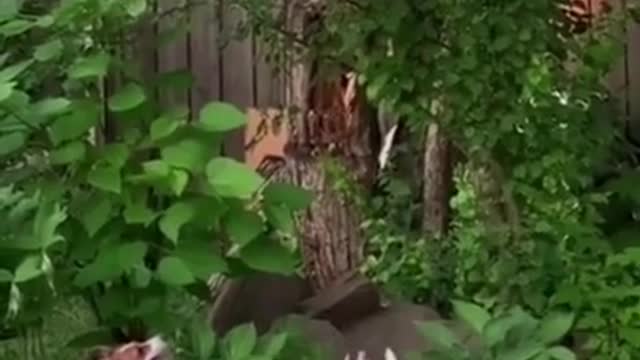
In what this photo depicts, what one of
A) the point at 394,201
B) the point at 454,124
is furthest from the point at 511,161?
the point at 394,201

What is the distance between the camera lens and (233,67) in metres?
6.51

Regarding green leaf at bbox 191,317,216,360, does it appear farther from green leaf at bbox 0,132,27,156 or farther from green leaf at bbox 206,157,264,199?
green leaf at bbox 0,132,27,156

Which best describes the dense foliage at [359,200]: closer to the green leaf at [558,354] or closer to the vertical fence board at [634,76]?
the green leaf at [558,354]

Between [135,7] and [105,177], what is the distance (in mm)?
364

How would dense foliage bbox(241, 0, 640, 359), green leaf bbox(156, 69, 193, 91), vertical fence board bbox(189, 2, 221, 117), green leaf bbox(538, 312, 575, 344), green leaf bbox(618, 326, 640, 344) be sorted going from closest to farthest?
green leaf bbox(538, 312, 575, 344), green leaf bbox(156, 69, 193, 91), green leaf bbox(618, 326, 640, 344), dense foliage bbox(241, 0, 640, 359), vertical fence board bbox(189, 2, 221, 117)

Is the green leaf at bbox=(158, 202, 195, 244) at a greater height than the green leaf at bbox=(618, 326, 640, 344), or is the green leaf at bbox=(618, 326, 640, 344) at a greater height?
the green leaf at bbox=(158, 202, 195, 244)

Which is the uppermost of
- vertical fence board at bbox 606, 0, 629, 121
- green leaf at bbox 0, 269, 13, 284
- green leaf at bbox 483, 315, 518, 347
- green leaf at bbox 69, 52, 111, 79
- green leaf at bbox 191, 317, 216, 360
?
green leaf at bbox 69, 52, 111, 79

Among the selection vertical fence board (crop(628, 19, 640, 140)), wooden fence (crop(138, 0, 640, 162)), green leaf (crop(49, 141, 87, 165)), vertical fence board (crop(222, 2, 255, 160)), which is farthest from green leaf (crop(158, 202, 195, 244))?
vertical fence board (crop(222, 2, 255, 160))

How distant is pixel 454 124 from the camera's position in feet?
13.5

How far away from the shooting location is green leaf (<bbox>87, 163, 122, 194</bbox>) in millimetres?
2784

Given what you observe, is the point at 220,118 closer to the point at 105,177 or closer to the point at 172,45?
the point at 105,177

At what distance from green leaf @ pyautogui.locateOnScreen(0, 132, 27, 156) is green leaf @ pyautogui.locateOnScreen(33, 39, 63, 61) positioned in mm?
197

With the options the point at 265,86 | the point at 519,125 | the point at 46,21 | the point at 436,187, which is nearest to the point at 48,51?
the point at 46,21

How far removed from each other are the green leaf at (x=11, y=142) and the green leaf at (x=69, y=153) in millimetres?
92
